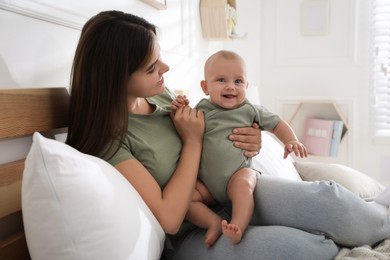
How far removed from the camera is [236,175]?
3.64ft

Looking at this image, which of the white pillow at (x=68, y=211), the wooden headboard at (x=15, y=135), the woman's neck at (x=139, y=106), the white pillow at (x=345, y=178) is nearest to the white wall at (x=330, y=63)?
the white pillow at (x=345, y=178)

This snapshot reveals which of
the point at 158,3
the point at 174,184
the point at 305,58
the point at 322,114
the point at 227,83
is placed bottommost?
the point at 322,114

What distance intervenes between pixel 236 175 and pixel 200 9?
1841mm

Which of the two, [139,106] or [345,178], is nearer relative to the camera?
[139,106]

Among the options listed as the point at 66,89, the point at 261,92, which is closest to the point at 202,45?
the point at 261,92

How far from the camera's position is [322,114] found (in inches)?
135

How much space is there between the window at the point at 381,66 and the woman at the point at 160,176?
2.59 m

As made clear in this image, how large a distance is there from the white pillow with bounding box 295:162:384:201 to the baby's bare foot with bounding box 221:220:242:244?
3.21ft

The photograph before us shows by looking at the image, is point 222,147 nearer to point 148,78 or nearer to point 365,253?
point 148,78

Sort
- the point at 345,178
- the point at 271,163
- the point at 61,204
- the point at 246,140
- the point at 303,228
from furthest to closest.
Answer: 1. the point at 345,178
2. the point at 271,163
3. the point at 246,140
4. the point at 303,228
5. the point at 61,204

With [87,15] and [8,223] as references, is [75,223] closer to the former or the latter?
[8,223]

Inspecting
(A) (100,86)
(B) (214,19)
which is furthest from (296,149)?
(B) (214,19)

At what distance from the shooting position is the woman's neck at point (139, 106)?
1119mm

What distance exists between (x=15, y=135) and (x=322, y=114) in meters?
3.03
